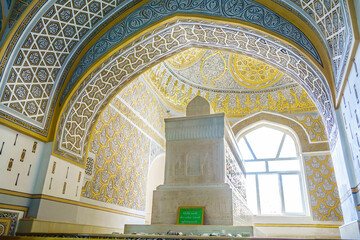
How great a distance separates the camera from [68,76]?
13.3 feet

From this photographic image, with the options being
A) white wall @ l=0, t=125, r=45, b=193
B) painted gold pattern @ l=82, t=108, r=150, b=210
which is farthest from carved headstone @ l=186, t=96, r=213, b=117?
white wall @ l=0, t=125, r=45, b=193

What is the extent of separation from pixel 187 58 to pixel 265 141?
3173 millimetres

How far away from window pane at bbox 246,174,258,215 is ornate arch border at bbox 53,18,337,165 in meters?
4.00

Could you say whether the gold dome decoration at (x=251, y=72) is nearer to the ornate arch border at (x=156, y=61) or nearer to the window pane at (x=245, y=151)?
the window pane at (x=245, y=151)

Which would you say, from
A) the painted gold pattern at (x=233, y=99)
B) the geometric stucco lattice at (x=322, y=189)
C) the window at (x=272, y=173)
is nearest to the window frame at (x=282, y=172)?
the window at (x=272, y=173)

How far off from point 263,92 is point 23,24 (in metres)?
6.11

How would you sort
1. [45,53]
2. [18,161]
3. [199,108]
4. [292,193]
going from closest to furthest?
[18,161] < [45,53] < [199,108] < [292,193]

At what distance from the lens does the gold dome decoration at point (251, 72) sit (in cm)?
765

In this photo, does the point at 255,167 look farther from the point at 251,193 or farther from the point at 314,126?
the point at 314,126

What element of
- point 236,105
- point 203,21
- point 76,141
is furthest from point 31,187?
point 236,105

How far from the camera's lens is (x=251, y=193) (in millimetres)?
7250

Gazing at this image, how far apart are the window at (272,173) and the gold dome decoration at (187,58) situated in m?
2.57

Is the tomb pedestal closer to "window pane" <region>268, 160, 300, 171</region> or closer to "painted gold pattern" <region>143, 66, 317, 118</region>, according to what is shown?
"painted gold pattern" <region>143, 66, 317, 118</region>

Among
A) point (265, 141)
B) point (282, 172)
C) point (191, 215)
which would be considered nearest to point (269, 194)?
point (282, 172)
